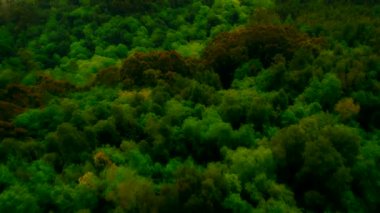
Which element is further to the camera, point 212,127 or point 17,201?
point 212,127

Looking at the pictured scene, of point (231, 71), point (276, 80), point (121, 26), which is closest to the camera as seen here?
point (276, 80)

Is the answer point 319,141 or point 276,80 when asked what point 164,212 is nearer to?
point 319,141

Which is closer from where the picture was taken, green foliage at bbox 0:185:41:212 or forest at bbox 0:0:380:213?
green foliage at bbox 0:185:41:212

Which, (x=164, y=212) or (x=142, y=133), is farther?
(x=142, y=133)

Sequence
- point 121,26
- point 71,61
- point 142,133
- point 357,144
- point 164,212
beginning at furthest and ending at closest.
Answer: point 121,26, point 71,61, point 142,133, point 357,144, point 164,212

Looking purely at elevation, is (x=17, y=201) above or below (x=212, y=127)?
below

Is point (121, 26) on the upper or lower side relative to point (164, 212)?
lower

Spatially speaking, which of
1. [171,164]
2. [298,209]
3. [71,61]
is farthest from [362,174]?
[71,61]

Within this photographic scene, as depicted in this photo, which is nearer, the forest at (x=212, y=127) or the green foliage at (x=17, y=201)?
the green foliage at (x=17, y=201)
